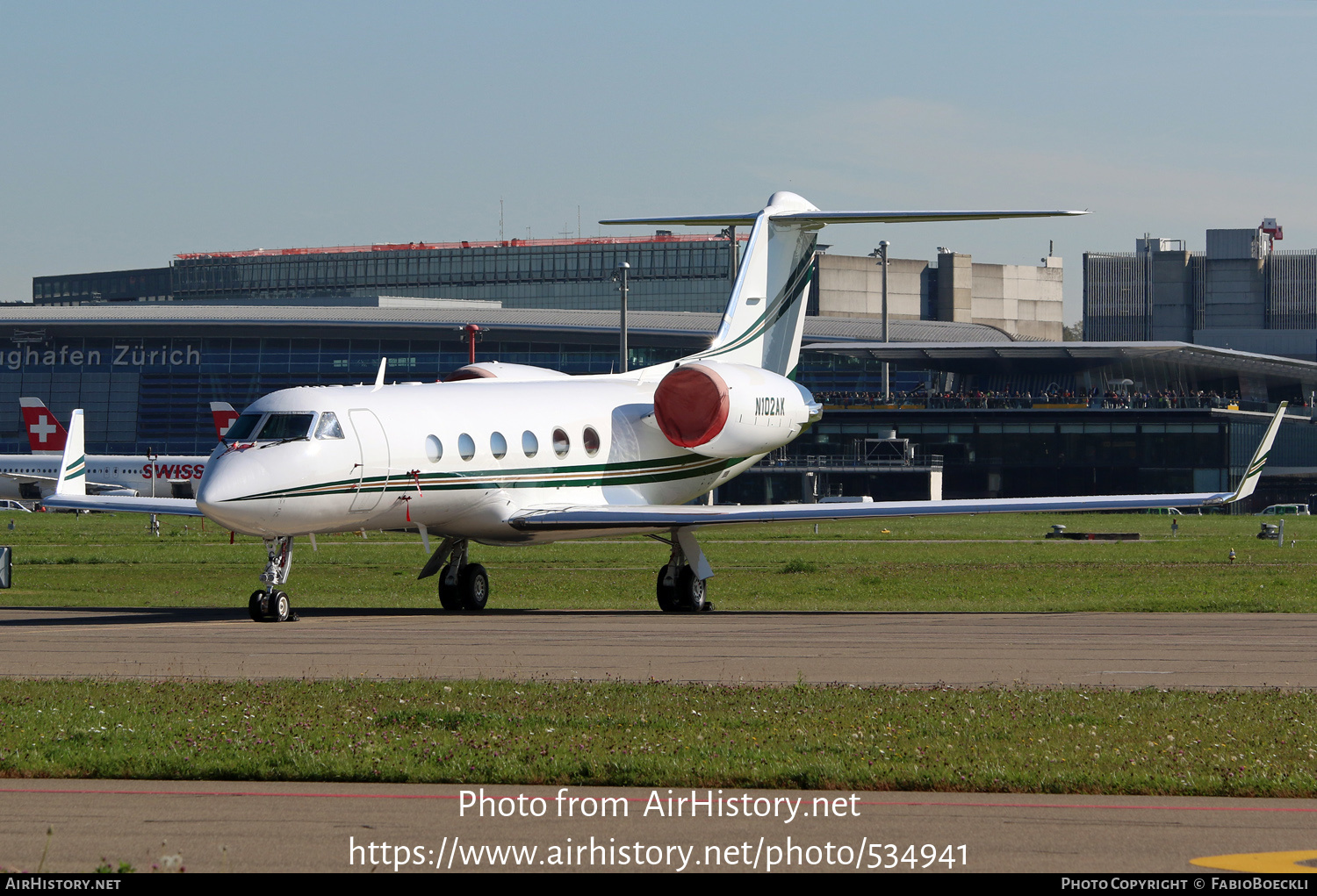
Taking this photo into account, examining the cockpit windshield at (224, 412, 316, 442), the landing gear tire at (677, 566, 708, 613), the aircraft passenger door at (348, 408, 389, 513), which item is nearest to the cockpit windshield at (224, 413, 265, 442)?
the cockpit windshield at (224, 412, 316, 442)

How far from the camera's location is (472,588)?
2784cm

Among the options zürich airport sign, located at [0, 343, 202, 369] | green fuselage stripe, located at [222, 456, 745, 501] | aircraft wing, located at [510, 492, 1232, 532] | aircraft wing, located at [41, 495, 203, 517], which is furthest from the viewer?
zürich airport sign, located at [0, 343, 202, 369]

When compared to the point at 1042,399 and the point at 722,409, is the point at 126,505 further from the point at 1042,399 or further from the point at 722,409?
the point at 1042,399

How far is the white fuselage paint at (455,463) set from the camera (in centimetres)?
2295

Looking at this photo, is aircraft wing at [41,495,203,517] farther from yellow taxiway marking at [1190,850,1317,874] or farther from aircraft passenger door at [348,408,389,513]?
yellow taxiway marking at [1190,850,1317,874]

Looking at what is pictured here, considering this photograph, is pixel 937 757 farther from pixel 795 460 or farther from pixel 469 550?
pixel 795 460

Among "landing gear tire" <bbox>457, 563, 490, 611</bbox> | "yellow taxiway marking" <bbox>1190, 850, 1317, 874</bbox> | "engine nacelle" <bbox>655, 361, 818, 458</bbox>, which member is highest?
"engine nacelle" <bbox>655, 361, 818, 458</bbox>

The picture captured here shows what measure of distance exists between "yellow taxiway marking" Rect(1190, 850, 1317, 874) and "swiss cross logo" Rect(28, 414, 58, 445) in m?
98.0

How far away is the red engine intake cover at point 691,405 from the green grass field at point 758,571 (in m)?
3.40

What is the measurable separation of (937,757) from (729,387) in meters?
18.9

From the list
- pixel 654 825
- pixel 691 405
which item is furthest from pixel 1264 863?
pixel 691 405

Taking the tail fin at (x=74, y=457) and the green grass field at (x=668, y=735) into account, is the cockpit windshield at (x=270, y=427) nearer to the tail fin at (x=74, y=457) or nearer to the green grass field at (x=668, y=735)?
the green grass field at (x=668, y=735)

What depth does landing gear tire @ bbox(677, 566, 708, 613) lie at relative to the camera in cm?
2823

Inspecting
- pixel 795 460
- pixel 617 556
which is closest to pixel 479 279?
pixel 795 460
